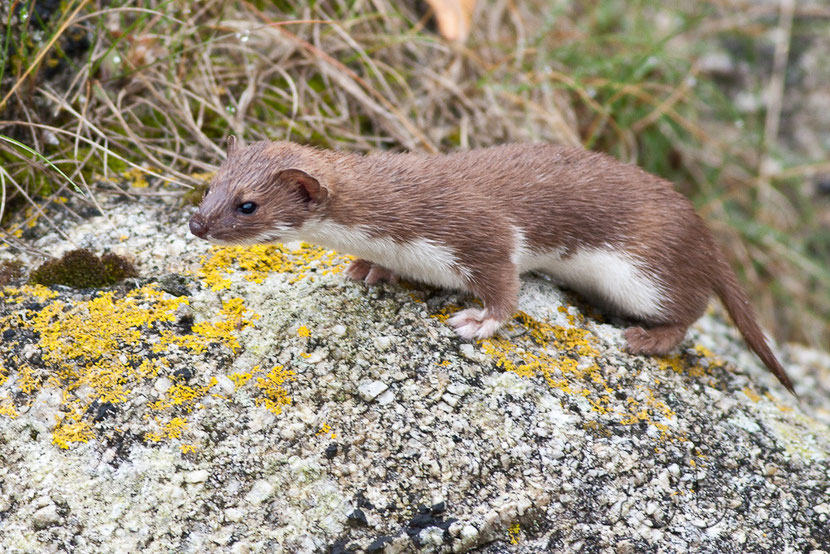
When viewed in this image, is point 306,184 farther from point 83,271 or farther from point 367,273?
point 83,271

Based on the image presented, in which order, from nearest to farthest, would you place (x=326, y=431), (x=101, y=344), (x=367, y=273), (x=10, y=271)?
(x=326, y=431) < (x=101, y=344) < (x=10, y=271) < (x=367, y=273)

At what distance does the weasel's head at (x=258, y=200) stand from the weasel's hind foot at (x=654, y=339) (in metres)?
1.42

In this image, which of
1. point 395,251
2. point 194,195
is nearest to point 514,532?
point 395,251

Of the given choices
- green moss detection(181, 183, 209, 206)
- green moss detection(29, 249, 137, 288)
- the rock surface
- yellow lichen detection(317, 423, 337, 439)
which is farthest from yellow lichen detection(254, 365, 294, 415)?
green moss detection(181, 183, 209, 206)

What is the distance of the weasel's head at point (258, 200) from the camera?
2635 mm

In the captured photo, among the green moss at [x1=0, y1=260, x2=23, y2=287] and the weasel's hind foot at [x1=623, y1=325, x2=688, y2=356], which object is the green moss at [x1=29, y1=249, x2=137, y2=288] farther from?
the weasel's hind foot at [x1=623, y1=325, x2=688, y2=356]

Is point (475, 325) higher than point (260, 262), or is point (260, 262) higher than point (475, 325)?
point (260, 262)

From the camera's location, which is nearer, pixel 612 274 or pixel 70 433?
pixel 70 433

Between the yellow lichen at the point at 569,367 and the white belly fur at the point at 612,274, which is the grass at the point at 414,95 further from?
the yellow lichen at the point at 569,367

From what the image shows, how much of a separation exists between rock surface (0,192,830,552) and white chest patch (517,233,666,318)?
16cm

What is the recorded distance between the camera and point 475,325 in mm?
2922

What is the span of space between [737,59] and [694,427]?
4.49 m

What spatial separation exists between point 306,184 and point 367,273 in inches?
21.9

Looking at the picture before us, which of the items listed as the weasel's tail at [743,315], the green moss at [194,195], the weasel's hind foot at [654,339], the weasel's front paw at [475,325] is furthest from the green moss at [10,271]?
the weasel's tail at [743,315]
